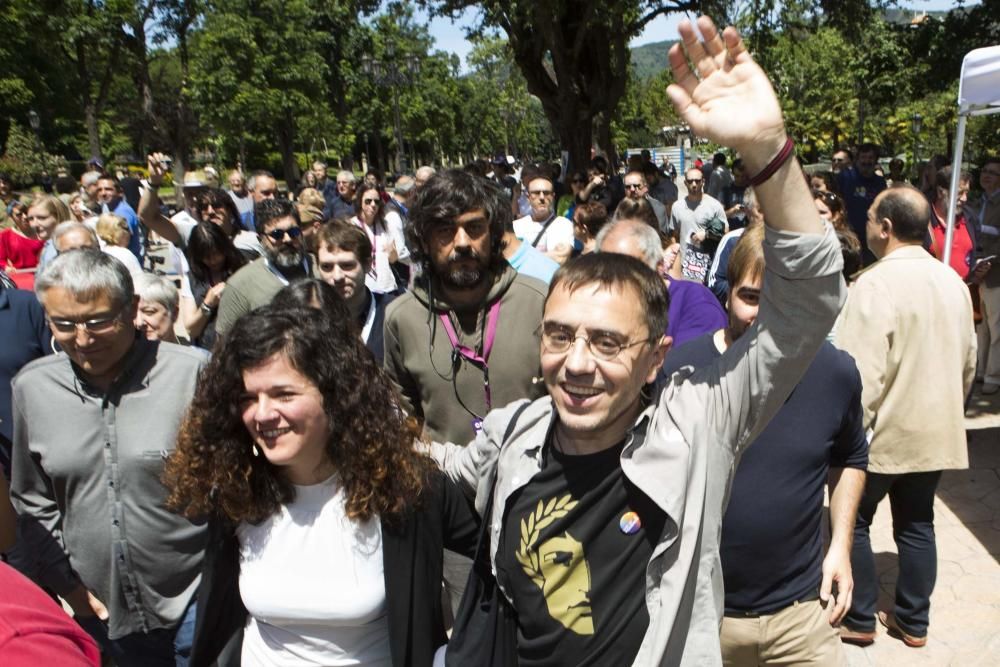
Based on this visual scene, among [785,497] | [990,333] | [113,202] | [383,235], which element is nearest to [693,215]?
[990,333]

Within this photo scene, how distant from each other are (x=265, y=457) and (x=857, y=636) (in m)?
2.97

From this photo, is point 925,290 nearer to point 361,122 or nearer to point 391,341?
point 391,341

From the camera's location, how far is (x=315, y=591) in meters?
1.91

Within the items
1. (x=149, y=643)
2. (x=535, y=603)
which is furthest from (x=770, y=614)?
(x=149, y=643)

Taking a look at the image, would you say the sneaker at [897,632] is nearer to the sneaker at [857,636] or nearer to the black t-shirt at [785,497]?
the sneaker at [857,636]

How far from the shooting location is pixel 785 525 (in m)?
2.13

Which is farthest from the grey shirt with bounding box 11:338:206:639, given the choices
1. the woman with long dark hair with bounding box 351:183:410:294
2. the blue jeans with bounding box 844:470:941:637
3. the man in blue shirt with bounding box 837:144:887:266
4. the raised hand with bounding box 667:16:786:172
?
the man in blue shirt with bounding box 837:144:887:266

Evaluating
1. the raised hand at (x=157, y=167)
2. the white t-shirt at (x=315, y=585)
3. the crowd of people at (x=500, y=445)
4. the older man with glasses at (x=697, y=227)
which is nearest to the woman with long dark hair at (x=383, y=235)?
the raised hand at (x=157, y=167)

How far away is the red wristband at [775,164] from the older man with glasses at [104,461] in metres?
1.99

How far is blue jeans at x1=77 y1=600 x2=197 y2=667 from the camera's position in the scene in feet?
8.26

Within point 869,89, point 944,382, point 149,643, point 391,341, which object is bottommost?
point 149,643

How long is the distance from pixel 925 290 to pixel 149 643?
132 inches

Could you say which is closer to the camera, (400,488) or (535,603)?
(535,603)

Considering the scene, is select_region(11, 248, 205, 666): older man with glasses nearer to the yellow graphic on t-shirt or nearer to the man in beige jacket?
the yellow graphic on t-shirt
